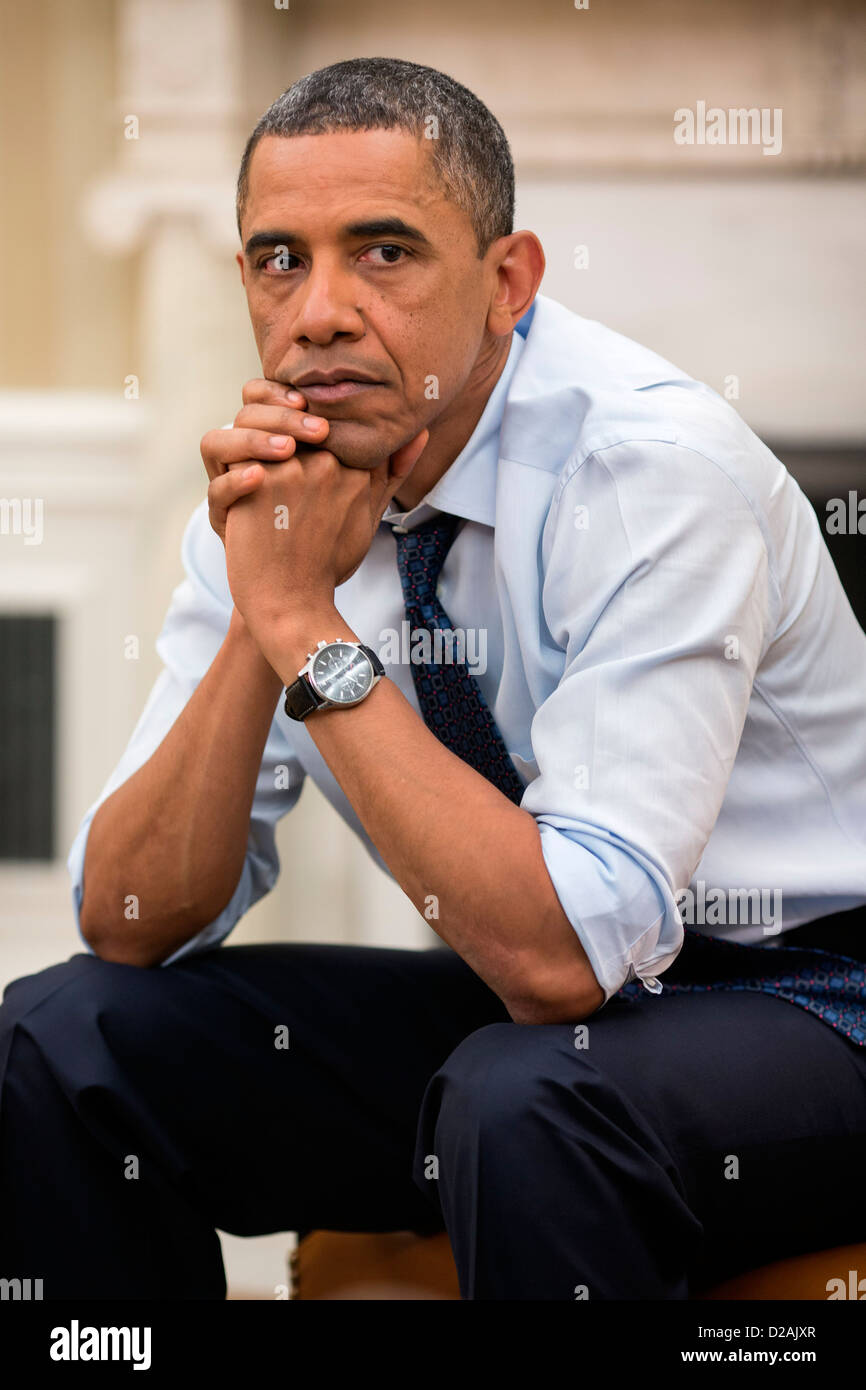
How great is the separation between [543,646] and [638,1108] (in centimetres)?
38

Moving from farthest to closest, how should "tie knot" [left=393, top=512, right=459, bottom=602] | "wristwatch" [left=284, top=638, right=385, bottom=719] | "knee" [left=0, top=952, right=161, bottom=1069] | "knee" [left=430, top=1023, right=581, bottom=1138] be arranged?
"tie knot" [left=393, top=512, right=459, bottom=602], "knee" [left=0, top=952, right=161, bottom=1069], "wristwatch" [left=284, top=638, right=385, bottom=719], "knee" [left=430, top=1023, right=581, bottom=1138]

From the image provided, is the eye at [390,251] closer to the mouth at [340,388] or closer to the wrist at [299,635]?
the mouth at [340,388]

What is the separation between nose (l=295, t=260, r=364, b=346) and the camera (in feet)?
3.47

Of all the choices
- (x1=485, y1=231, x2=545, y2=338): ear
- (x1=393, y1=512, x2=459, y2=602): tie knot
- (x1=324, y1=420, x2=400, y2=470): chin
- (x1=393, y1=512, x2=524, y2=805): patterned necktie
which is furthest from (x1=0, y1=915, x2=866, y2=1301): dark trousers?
(x1=485, y1=231, x2=545, y2=338): ear

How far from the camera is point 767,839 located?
1151 mm

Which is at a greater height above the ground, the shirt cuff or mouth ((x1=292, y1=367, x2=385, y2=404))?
mouth ((x1=292, y1=367, x2=385, y2=404))

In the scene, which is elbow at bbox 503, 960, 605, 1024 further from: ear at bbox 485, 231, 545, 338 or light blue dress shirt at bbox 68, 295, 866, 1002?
ear at bbox 485, 231, 545, 338

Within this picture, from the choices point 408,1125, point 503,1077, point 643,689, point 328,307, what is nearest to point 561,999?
point 503,1077

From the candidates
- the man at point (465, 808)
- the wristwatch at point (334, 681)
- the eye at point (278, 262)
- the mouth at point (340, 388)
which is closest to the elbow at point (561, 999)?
the man at point (465, 808)

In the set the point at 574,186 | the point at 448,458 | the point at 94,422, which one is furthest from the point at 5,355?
the point at 448,458

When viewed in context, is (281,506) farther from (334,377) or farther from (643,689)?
(643,689)

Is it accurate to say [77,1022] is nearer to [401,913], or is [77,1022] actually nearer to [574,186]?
[401,913]

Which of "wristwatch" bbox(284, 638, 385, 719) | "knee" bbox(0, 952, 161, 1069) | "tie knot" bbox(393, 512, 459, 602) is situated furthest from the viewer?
"tie knot" bbox(393, 512, 459, 602)

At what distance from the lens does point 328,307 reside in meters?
1.06
